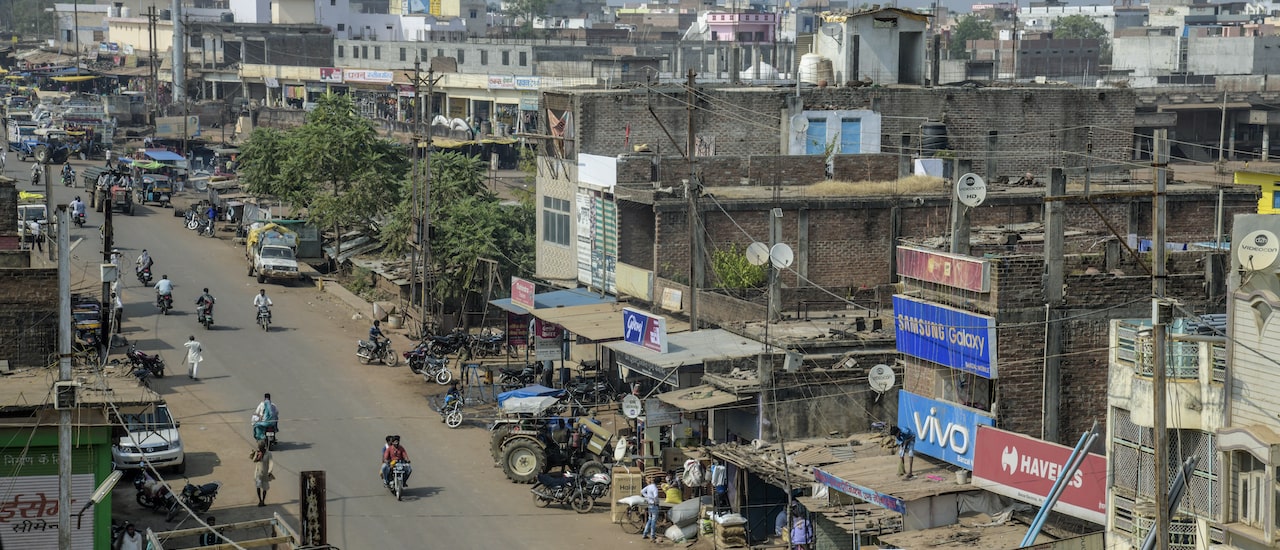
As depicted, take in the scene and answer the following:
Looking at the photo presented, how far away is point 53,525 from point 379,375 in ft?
48.6

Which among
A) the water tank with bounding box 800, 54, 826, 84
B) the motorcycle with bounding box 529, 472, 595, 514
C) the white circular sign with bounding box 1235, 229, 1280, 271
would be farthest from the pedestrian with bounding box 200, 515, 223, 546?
the water tank with bounding box 800, 54, 826, 84

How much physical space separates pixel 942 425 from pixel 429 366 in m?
15.5

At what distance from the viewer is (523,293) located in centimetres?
3709

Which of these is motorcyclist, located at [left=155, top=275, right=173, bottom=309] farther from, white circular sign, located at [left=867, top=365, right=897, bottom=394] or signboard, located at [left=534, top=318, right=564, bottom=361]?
white circular sign, located at [left=867, top=365, right=897, bottom=394]

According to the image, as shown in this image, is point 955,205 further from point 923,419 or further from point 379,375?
point 379,375

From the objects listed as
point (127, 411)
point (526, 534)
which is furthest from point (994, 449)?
point (127, 411)

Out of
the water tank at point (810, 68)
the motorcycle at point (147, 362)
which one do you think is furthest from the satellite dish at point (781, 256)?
the water tank at point (810, 68)

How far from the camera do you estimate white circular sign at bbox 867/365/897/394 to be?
2691cm

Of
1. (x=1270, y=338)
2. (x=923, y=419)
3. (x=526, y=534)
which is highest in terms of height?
(x=1270, y=338)

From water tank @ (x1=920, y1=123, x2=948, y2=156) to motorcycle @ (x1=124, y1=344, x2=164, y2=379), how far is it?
70.3 feet

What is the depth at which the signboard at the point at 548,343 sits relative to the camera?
35438mm

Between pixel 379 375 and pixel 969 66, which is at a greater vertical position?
pixel 969 66

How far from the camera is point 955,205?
25.8 m

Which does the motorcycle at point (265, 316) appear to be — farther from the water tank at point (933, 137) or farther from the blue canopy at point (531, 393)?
the water tank at point (933, 137)
